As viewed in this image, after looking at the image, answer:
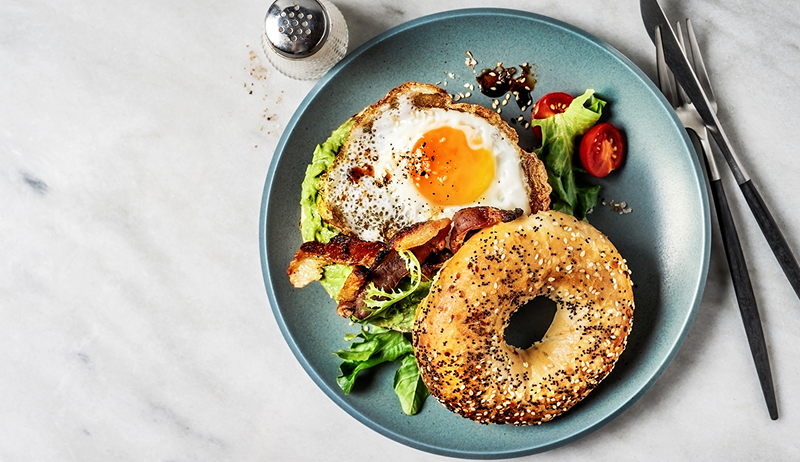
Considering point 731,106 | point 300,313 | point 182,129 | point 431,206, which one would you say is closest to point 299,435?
point 300,313

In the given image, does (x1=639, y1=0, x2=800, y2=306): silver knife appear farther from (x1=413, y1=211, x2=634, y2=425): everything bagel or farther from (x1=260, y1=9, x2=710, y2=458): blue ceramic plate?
(x1=413, y1=211, x2=634, y2=425): everything bagel

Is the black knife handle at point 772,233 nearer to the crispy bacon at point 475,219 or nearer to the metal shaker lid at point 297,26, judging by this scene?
the crispy bacon at point 475,219

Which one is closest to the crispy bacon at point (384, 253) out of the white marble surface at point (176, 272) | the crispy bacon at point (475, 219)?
the crispy bacon at point (475, 219)

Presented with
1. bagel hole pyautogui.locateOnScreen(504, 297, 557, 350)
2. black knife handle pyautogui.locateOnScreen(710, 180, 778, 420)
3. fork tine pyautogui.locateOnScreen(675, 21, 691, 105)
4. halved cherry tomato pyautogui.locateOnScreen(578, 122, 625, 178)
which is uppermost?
fork tine pyautogui.locateOnScreen(675, 21, 691, 105)

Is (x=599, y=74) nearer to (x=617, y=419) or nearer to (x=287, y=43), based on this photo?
(x=287, y=43)

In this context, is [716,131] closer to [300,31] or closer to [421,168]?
[421,168]

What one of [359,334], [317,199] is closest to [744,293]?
[359,334]

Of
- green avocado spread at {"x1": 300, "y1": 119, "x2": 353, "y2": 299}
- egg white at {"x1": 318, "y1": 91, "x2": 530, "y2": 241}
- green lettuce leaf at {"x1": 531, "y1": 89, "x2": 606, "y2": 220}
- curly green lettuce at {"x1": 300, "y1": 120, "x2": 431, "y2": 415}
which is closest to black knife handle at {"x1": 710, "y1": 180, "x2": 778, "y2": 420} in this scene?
green lettuce leaf at {"x1": 531, "y1": 89, "x2": 606, "y2": 220}
